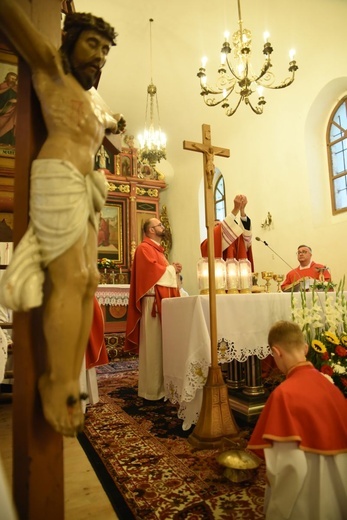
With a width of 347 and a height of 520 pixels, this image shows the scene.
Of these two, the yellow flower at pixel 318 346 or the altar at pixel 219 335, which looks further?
the altar at pixel 219 335

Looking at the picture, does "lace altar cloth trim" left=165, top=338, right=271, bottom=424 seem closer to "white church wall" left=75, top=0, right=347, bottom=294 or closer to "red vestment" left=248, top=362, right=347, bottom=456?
"red vestment" left=248, top=362, right=347, bottom=456

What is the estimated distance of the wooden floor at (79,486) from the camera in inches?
63.1

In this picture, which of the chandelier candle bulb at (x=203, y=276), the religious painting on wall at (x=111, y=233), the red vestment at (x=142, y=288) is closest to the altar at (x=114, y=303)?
the religious painting on wall at (x=111, y=233)

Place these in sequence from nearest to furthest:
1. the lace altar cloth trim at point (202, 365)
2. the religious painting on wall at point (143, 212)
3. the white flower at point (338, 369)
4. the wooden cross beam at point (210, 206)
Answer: the white flower at point (338, 369)
the wooden cross beam at point (210, 206)
the lace altar cloth trim at point (202, 365)
the religious painting on wall at point (143, 212)

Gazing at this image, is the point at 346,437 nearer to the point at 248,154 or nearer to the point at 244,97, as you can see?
the point at 244,97

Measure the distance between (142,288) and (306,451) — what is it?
2.68m

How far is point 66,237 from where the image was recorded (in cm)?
100

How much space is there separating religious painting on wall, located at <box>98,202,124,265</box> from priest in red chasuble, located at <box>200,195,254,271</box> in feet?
18.0

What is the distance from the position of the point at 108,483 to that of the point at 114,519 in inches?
13.9

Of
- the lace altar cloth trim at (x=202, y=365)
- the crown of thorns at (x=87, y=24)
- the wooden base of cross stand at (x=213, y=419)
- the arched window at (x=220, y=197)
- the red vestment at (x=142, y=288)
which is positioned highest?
the arched window at (x=220, y=197)

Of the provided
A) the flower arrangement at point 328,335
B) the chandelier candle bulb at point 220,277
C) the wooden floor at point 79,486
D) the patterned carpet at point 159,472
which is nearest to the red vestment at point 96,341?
the patterned carpet at point 159,472

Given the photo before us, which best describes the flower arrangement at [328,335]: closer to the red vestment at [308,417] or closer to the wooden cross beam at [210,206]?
the wooden cross beam at [210,206]

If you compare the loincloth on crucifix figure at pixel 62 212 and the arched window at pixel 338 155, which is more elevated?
the arched window at pixel 338 155

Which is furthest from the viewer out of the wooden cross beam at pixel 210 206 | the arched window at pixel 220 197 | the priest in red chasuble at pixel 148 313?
the arched window at pixel 220 197
